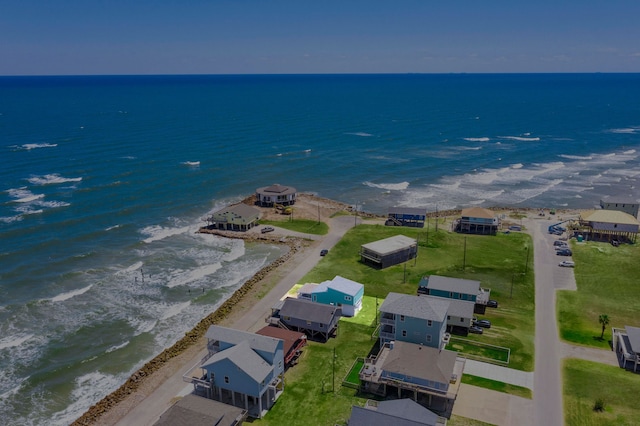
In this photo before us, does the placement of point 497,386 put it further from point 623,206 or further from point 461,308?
point 623,206

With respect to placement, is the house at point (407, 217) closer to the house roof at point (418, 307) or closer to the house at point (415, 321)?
the house roof at point (418, 307)

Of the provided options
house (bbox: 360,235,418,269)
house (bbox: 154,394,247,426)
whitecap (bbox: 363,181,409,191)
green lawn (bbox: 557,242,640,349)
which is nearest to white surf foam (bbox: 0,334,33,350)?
house (bbox: 154,394,247,426)

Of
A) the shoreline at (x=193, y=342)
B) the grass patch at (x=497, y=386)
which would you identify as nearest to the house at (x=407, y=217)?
the shoreline at (x=193, y=342)

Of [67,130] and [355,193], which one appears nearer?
[355,193]

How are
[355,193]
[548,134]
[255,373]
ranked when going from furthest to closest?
1. [548,134]
2. [355,193]
3. [255,373]

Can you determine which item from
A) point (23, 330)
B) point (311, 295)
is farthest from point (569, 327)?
point (23, 330)

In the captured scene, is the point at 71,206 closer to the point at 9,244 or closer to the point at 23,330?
the point at 9,244

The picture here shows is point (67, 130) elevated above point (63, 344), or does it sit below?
above
